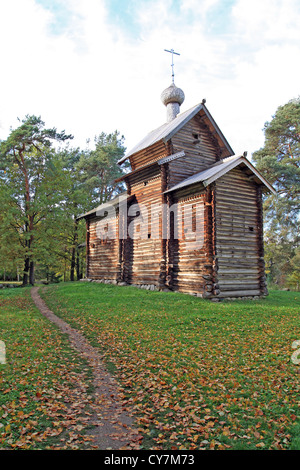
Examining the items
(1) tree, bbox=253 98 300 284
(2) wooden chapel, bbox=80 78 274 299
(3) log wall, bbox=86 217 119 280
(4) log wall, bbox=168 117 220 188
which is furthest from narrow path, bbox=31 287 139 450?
(1) tree, bbox=253 98 300 284

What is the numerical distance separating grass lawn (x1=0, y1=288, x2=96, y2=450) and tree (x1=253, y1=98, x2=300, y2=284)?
2995cm

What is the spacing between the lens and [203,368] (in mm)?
7230

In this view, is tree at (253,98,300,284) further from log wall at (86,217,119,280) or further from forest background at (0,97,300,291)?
log wall at (86,217,119,280)

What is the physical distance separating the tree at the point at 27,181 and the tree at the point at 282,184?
22.8 metres

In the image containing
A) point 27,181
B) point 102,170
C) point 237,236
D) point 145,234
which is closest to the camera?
point 237,236

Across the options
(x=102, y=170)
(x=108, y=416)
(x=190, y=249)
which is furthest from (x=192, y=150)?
(x=102, y=170)

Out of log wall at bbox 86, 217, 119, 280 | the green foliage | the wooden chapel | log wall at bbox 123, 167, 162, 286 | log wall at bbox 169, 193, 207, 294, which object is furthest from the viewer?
the green foliage

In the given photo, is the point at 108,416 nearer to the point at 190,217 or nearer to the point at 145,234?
the point at 190,217

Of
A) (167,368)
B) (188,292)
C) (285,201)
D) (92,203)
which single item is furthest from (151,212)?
(92,203)

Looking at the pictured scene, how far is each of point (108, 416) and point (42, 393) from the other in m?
1.57

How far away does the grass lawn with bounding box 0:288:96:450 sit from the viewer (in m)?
4.55

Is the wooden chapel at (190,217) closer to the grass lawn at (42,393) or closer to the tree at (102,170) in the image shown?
the grass lawn at (42,393)

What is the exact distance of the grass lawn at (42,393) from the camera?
455 cm
